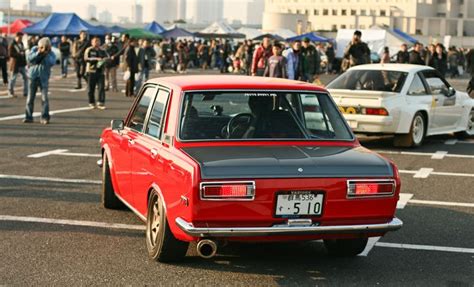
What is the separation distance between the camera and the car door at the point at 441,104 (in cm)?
1584

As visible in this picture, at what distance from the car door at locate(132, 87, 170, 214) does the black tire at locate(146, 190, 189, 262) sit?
195 mm

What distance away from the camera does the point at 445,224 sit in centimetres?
882

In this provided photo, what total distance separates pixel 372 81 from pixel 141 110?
26.6 feet

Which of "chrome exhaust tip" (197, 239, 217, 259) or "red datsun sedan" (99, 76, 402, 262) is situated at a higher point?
"red datsun sedan" (99, 76, 402, 262)

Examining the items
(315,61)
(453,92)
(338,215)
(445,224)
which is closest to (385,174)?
(338,215)

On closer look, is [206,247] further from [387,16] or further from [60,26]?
[387,16]

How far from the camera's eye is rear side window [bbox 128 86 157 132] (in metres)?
7.94

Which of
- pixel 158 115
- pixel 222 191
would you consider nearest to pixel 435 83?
pixel 158 115

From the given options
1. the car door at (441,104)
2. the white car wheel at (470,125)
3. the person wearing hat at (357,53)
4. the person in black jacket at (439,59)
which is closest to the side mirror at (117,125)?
the car door at (441,104)

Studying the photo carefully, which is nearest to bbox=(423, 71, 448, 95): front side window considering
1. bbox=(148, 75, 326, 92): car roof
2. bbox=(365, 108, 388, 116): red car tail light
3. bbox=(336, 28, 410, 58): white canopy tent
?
bbox=(365, 108, 388, 116): red car tail light

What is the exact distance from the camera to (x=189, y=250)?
732cm

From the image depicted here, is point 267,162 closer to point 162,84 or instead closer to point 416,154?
point 162,84

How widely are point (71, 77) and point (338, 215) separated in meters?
32.3

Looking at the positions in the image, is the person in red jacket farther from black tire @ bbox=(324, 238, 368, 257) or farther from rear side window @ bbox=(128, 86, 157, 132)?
black tire @ bbox=(324, 238, 368, 257)
